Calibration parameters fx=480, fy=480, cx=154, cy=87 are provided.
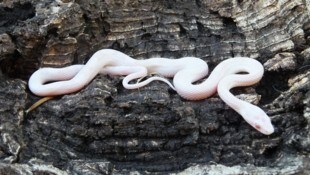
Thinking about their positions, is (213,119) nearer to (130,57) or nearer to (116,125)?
(116,125)

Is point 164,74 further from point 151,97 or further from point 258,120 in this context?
point 258,120

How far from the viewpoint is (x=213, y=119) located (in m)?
3.15

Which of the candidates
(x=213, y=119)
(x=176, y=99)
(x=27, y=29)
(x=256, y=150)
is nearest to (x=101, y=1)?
(x=27, y=29)

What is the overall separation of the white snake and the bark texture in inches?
2.7

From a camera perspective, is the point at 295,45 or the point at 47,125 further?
the point at 295,45

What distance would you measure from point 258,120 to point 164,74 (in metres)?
1.27

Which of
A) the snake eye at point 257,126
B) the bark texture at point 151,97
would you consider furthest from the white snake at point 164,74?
the snake eye at point 257,126

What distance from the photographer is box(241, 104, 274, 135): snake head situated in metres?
2.99

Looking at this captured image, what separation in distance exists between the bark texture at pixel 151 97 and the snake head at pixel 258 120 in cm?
5

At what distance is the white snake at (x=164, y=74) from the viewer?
3553 mm

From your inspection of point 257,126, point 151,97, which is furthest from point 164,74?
point 257,126

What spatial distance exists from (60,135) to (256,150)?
4.14 feet

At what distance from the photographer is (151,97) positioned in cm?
329

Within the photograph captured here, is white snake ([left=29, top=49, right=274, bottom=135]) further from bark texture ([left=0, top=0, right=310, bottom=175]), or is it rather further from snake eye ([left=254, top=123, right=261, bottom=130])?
snake eye ([left=254, top=123, right=261, bottom=130])
